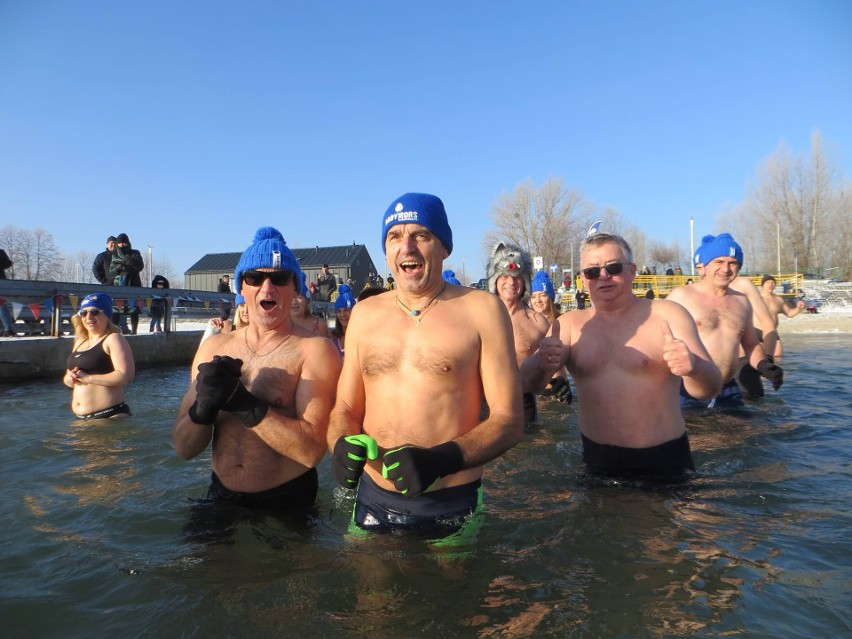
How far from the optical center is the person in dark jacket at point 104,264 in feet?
40.3

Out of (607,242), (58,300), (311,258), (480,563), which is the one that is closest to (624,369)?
(607,242)

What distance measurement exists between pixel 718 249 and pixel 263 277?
4.76m

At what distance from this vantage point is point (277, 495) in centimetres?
287

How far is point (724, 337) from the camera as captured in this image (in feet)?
18.1

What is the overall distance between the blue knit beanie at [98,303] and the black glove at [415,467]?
5.47m

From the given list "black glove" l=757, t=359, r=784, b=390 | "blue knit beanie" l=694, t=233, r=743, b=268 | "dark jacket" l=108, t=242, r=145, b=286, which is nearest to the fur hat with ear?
"blue knit beanie" l=694, t=233, r=743, b=268

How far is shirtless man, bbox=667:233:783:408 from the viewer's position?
217 inches

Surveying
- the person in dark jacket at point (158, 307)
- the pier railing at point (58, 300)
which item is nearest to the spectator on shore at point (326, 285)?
the person in dark jacket at point (158, 307)

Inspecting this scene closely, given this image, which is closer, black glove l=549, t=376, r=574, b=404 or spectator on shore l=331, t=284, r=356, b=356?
black glove l=549, t=376, r=574, b=404

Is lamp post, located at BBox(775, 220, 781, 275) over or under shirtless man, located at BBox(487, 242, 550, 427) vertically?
over

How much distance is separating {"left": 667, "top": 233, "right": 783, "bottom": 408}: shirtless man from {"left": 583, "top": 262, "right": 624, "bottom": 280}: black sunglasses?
258 centimetres

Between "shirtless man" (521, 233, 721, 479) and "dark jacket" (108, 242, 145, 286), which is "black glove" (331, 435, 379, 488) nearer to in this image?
"shirtless man" (521, 233, 721, 479)

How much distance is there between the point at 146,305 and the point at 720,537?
12.1 metres

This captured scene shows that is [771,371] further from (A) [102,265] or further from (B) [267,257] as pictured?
(A) [102,265]
